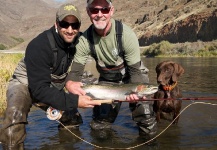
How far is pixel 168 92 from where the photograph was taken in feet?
22.6

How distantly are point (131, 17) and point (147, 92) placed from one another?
473 feet

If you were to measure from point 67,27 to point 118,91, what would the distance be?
1.31 m

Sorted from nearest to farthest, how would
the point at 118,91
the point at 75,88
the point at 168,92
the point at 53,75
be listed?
the point at 118,91, the point at 75,88, the point at 53,75, the point at 168,92

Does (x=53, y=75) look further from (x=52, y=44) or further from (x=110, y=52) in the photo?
(x=110, y=52)

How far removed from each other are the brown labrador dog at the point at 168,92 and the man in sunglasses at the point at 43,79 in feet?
8.06

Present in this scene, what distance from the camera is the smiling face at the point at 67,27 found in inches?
192

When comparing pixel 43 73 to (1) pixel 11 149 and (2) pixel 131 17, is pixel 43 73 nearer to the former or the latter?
(1) pixel 11 149

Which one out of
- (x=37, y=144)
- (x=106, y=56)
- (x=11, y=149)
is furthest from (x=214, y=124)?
(x=11, y=149)

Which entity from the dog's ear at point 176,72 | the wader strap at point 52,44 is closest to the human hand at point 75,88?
the wader strap at point 52,44

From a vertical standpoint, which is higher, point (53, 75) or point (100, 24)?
point (100, 24)

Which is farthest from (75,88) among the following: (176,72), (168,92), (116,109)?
(176,72)

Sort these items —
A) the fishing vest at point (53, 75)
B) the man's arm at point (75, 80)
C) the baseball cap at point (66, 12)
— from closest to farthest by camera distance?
1. the baseball cap at point (66, 12)
2. the fishing vest at point (53, 75)
3. the man's arm at point (75, 80)

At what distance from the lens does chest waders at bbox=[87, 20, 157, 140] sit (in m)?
5.82

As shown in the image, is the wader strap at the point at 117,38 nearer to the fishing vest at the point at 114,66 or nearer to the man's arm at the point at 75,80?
the fishing vest at the point at 114,66
